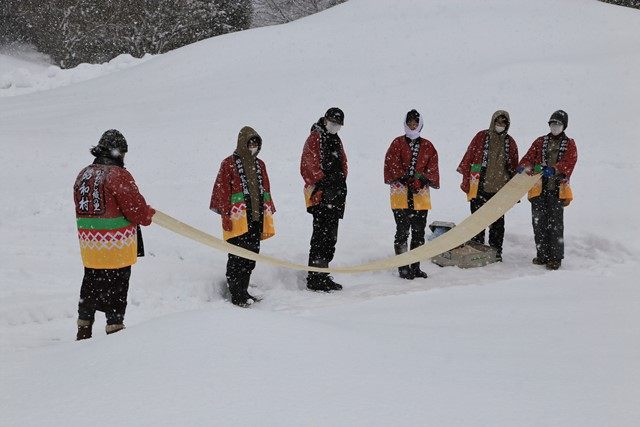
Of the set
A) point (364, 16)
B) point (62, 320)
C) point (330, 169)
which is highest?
point (364, 16)

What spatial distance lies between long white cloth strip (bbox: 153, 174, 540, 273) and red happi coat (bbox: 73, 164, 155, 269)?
1.19ft

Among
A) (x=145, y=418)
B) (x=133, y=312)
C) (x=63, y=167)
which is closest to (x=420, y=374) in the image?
(x=145, y=418)

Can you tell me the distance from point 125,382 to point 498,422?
60.2 inches

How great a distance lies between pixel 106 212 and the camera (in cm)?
457

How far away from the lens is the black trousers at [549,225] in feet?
23.4

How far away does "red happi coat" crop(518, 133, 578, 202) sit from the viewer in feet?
23.1

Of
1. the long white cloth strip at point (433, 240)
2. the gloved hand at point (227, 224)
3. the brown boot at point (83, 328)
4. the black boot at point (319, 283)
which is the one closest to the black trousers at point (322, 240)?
the black boot at point (319, 283)

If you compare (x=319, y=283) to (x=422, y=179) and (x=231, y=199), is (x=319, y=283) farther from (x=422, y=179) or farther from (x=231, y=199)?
(x=422, y=179)

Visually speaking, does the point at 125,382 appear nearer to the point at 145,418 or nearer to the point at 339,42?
the point at 145,418

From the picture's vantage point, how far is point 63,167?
31.9 ft

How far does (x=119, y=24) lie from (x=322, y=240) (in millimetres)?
19747

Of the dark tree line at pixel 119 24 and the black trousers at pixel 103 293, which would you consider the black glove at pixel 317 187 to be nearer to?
the black trousers at pixel 103 293

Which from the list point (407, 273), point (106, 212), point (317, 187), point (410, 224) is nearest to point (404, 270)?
point (407, 273)

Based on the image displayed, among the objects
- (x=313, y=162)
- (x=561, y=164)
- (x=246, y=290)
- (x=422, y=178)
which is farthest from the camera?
(x=561, y=164)
